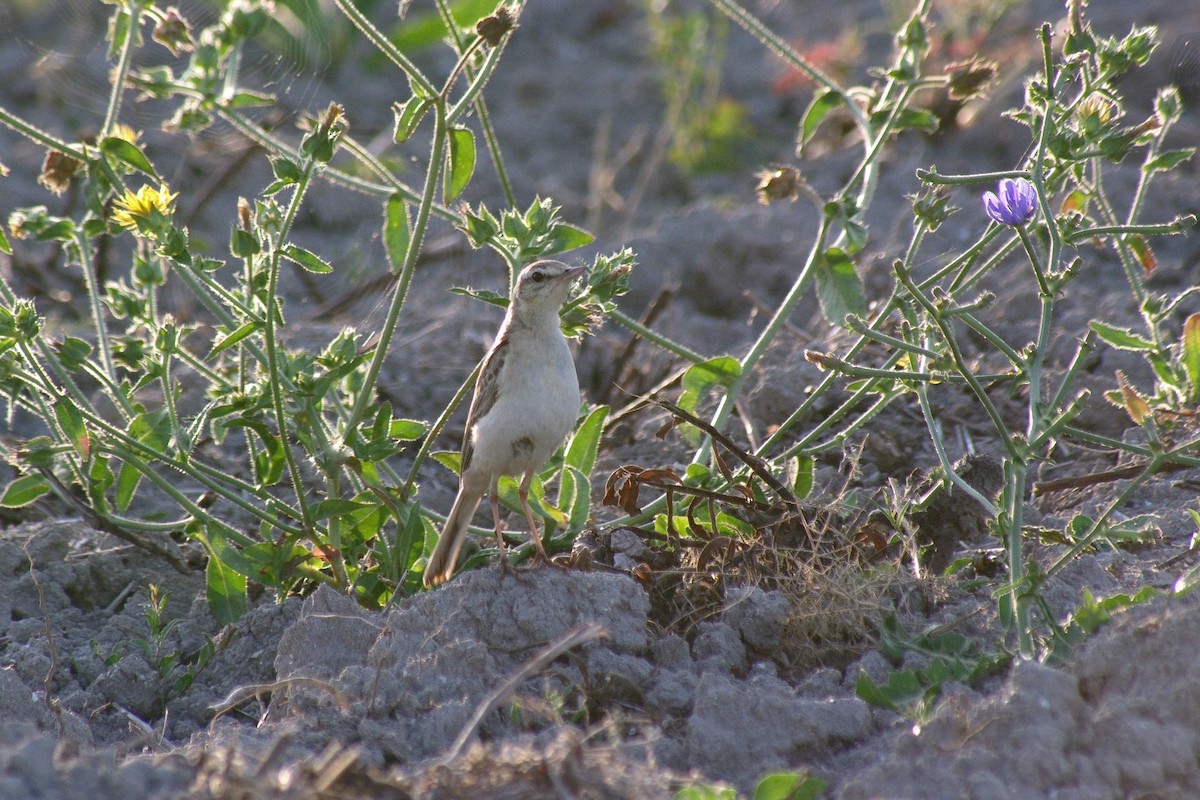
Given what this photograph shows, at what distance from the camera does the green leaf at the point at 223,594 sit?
13.4 feet

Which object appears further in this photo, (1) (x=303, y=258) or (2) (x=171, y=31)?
(2) (x=171, y=31)

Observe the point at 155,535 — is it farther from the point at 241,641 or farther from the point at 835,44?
the point at 835,44

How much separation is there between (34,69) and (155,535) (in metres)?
6.38

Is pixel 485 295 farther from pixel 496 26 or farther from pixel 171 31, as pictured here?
pixel 171 31

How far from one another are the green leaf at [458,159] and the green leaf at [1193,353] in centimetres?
225

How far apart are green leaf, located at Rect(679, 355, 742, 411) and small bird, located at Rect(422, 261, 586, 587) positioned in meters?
0.38

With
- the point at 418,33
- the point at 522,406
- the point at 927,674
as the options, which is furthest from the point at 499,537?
the point at 418,33

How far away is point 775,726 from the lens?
10.0ft

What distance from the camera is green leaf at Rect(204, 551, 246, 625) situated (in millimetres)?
4078

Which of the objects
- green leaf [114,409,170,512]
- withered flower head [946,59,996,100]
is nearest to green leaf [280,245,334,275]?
green leaf [114,409,170,512]

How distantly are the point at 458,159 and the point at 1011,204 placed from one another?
172 centimetres

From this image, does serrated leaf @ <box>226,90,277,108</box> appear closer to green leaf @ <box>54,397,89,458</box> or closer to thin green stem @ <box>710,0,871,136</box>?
green leaf @ <box>54,397,89,458</box>

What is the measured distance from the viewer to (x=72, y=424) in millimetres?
3793

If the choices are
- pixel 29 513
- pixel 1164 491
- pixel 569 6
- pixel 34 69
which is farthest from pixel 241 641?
pixel 569 6
